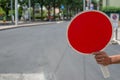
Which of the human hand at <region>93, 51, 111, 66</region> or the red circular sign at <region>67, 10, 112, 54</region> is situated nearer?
the human hand at <region>93, 51, 111, 66</region>

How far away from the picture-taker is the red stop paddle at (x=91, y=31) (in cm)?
496

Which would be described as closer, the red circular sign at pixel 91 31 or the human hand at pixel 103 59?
the human hand at pixel 103 59

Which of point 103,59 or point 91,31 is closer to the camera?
point 103,59

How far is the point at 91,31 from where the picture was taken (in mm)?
4965

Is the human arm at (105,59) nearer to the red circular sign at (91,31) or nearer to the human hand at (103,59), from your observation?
the human hand at (103,59)

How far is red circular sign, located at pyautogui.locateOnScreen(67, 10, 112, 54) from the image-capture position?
4.96m

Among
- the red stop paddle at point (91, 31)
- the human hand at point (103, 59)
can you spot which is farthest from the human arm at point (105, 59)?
the red stop paddle at point (91, 31)

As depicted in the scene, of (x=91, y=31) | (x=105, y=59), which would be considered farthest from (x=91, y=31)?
(x=105, y=59)

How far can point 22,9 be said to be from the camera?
4011 inches

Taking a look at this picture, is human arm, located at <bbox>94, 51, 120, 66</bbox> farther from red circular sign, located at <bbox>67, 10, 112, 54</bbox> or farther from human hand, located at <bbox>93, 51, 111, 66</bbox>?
red circular sign, located at <bbox>67, 10, 112, 54</bbox>

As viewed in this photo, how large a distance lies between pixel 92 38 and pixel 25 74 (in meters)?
7.90

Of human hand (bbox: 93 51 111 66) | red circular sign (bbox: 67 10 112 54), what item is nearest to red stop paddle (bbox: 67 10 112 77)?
red circular sign (bbox: 67 10 112 54)

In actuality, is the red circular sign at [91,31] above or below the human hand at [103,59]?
above

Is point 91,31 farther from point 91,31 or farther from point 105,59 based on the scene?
point 105,59
